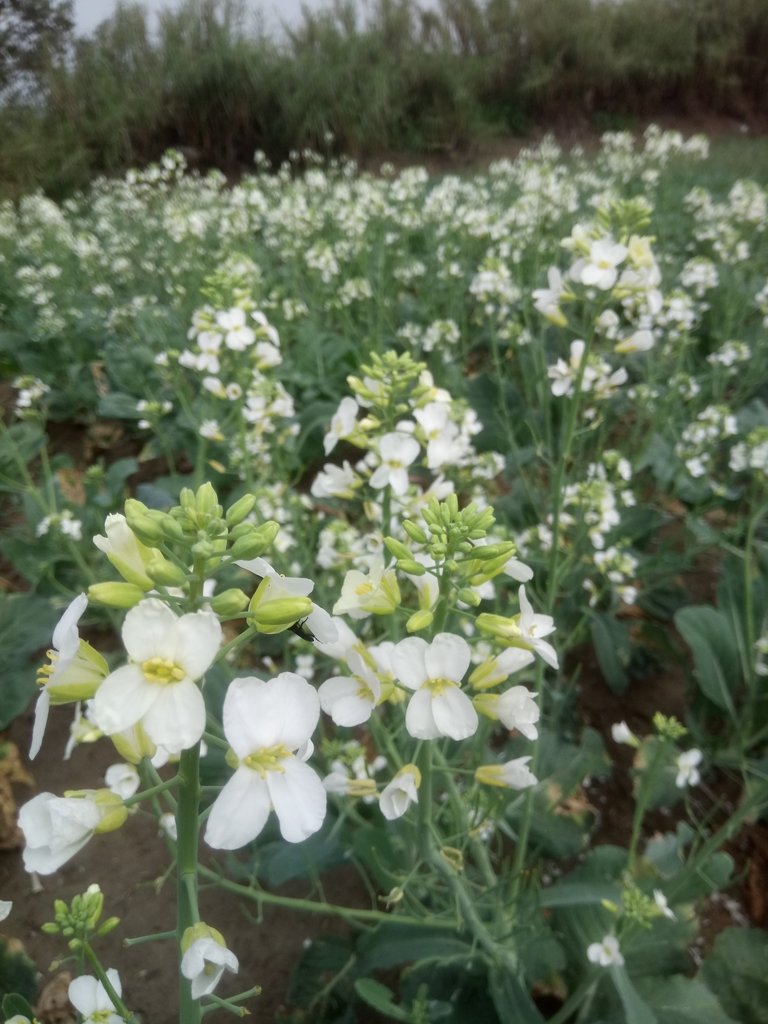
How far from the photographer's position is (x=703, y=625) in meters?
2.43

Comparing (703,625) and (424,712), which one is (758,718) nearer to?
(703,625)

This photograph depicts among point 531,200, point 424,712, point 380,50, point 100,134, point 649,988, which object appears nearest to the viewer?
point 424,712

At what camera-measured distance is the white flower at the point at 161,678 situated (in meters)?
0.70

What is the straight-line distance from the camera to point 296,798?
0.74 metres

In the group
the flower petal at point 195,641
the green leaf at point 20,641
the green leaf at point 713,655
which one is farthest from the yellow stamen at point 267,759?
the green leaf at point 20,641

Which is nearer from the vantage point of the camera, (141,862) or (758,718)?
(141,862)

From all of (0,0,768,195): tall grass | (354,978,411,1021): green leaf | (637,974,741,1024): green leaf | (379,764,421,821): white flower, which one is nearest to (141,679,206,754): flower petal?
(379,764,421,821): white flower

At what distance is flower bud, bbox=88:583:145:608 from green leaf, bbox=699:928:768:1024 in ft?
5.79

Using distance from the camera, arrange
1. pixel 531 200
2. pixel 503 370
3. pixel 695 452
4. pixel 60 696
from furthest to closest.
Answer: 1. pixel 531 200
2. pixel 503 370
3. pixel 695 452
4. pixel 60 696

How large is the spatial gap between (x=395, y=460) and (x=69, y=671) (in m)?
0.88

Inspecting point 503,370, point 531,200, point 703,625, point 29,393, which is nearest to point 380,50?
point 531,200

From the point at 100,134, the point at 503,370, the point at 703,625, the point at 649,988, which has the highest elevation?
the point at 100,134

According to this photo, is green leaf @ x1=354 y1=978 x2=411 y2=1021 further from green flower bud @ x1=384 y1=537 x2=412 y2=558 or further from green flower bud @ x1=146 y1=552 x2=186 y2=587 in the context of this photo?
green flower bud @ x1=146 y1=552 x2=186 y2=587

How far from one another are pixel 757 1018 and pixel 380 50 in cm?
1718
